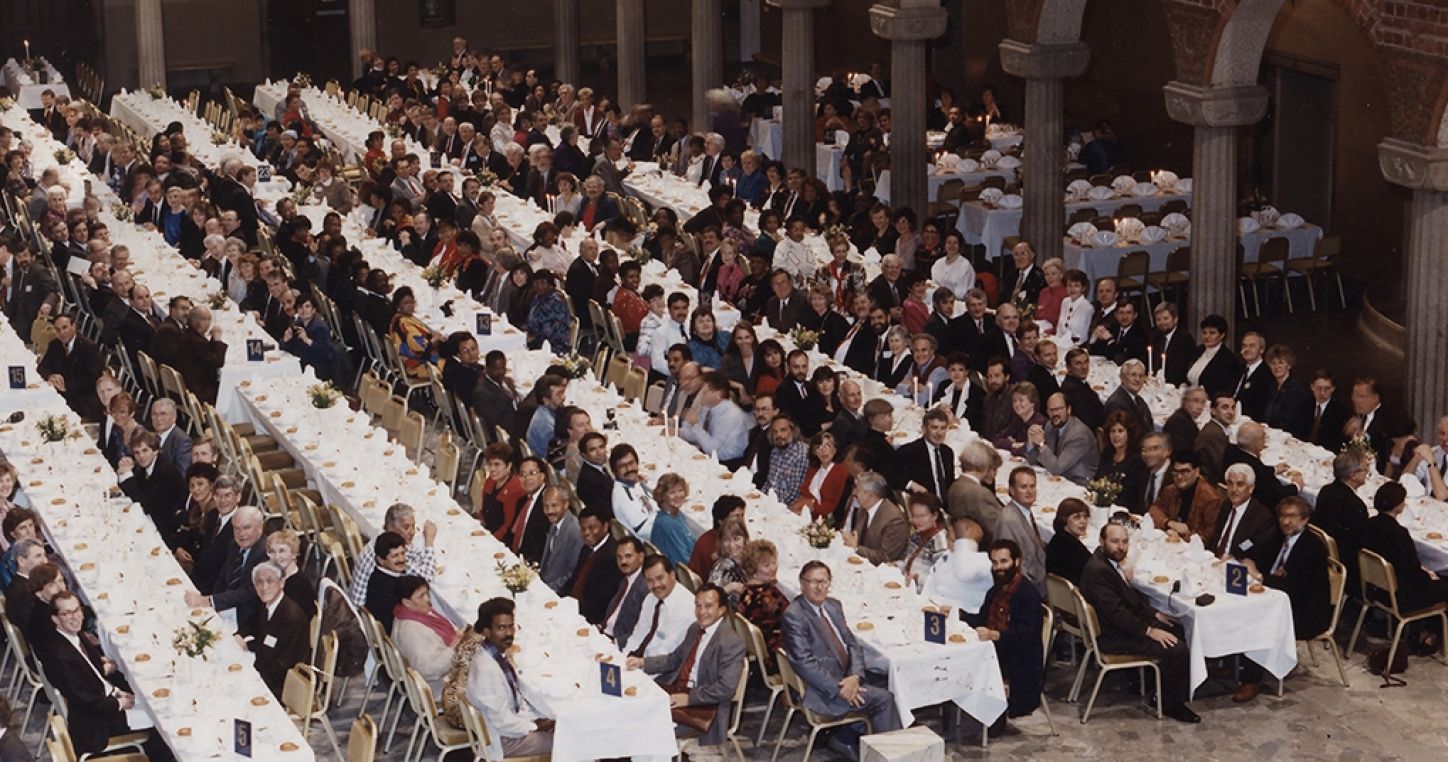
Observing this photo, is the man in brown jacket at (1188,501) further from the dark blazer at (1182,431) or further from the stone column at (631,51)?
the stone column at (631,51)

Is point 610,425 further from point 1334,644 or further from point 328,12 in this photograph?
point 328,12

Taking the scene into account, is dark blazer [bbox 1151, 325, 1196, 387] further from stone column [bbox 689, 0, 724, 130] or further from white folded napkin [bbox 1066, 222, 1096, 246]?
stone column [bbox 689, 0, 724, 130]

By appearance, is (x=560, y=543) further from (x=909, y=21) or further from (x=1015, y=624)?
(x=909, y=21)

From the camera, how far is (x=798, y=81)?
23.7 metres

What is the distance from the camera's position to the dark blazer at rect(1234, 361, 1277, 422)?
1497cm

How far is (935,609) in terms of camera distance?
1103cm

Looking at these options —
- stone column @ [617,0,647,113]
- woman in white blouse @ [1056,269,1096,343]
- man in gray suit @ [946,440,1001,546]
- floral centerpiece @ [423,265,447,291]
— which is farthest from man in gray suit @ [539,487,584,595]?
stone column @ [617,0,647,113]

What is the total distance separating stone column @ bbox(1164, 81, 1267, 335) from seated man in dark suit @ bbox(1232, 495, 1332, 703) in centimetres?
583

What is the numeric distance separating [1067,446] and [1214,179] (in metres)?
4.40

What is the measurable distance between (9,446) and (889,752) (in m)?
7.12

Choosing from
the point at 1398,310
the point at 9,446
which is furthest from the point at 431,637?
the point at 1398,310

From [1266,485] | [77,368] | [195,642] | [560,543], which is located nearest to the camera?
[195,642]

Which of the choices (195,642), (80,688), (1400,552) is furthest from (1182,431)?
(80,688)

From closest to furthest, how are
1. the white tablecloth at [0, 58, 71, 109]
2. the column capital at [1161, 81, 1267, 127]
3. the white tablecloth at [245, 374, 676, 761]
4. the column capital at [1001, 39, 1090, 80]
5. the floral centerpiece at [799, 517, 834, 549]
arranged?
the white tablecloth at [245, 374, 676, 761]
the floral centerpiece at [799, 517, 834, 549]
the column capital at [1161, 81, 1267, 127]
the column capital at [1001, 39, 1090, 80]
the white tablecloth at [0, 58, 71, 109]
